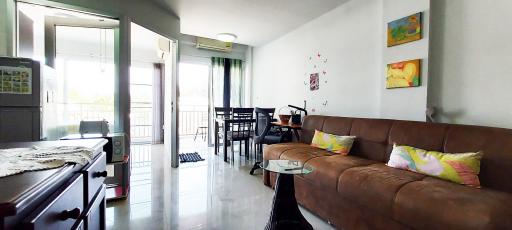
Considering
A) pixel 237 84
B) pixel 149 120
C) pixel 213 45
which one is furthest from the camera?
pixel 149 120

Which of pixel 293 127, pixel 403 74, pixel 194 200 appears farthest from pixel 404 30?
pixel 194 200

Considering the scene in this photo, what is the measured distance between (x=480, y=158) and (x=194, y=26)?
4227mm

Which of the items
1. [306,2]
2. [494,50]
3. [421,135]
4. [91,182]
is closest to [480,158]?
[421,135]

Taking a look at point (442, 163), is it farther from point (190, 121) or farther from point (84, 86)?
point (190, 121)

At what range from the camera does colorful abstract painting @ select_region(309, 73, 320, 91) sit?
3695 mm

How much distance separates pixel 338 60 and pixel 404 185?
2174mm

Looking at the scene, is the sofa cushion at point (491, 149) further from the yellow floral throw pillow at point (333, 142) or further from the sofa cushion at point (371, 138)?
the yellow floral throw pillow at point (333, 142)

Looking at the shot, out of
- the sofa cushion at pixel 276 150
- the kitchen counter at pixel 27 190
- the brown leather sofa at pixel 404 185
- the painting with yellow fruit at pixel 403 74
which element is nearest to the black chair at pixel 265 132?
the sofa cushion at pixel 276 150

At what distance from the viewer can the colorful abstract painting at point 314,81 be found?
370cm

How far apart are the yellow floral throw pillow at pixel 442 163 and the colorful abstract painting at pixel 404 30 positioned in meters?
1.14

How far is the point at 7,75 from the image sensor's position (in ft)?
6.03

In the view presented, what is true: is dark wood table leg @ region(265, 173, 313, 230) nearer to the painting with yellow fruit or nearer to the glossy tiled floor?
the glossy tiled floor

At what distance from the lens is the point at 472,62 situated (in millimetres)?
2012

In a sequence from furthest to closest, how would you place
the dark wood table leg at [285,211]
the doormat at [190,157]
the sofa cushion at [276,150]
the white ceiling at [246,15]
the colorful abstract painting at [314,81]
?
the doormat at [190,157]
the colorful abstract painting at [314,81]
the white ceiling at [246,15]
the sofa cushion at [276,150]
the dark wood table leg at [285,211]
